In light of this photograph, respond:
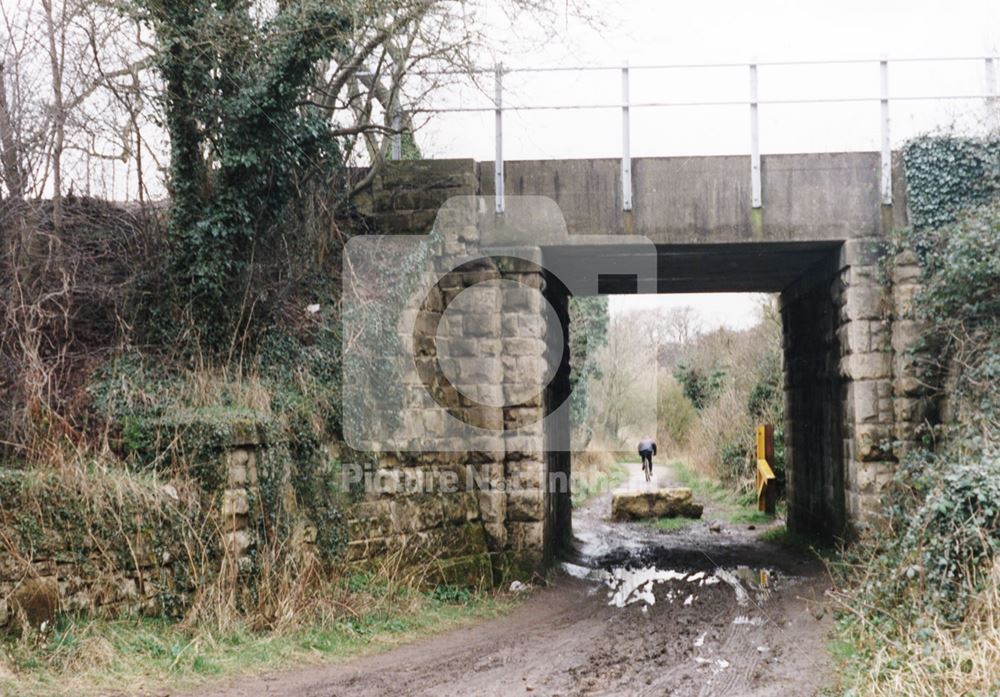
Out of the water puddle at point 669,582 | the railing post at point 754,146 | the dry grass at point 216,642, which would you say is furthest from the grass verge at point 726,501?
the dry grass at point 216,642

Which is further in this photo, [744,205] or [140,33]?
[744,205]

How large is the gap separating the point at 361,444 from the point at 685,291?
23.3 ft

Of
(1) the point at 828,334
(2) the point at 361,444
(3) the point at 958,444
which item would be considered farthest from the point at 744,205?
(2) the point at 361,444

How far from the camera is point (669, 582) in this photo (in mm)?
11266

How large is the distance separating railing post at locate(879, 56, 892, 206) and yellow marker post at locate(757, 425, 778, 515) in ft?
26.1

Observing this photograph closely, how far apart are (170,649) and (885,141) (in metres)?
9.08

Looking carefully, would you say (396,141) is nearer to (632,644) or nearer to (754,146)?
(754,146)

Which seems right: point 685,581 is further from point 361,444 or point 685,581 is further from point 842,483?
point 361,444

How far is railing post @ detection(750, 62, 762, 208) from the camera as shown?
10539 mm

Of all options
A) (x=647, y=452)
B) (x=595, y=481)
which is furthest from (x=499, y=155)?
(x=595, y=481)

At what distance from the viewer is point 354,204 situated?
10.8 metres

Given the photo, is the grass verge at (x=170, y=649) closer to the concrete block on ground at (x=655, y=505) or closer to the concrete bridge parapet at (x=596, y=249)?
the concrete bridge parapet at (x=596, y=249)

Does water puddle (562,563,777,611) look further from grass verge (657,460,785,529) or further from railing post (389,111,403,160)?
railing post (389,111,403,160)

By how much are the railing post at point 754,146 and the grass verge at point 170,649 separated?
5979 millimetres
